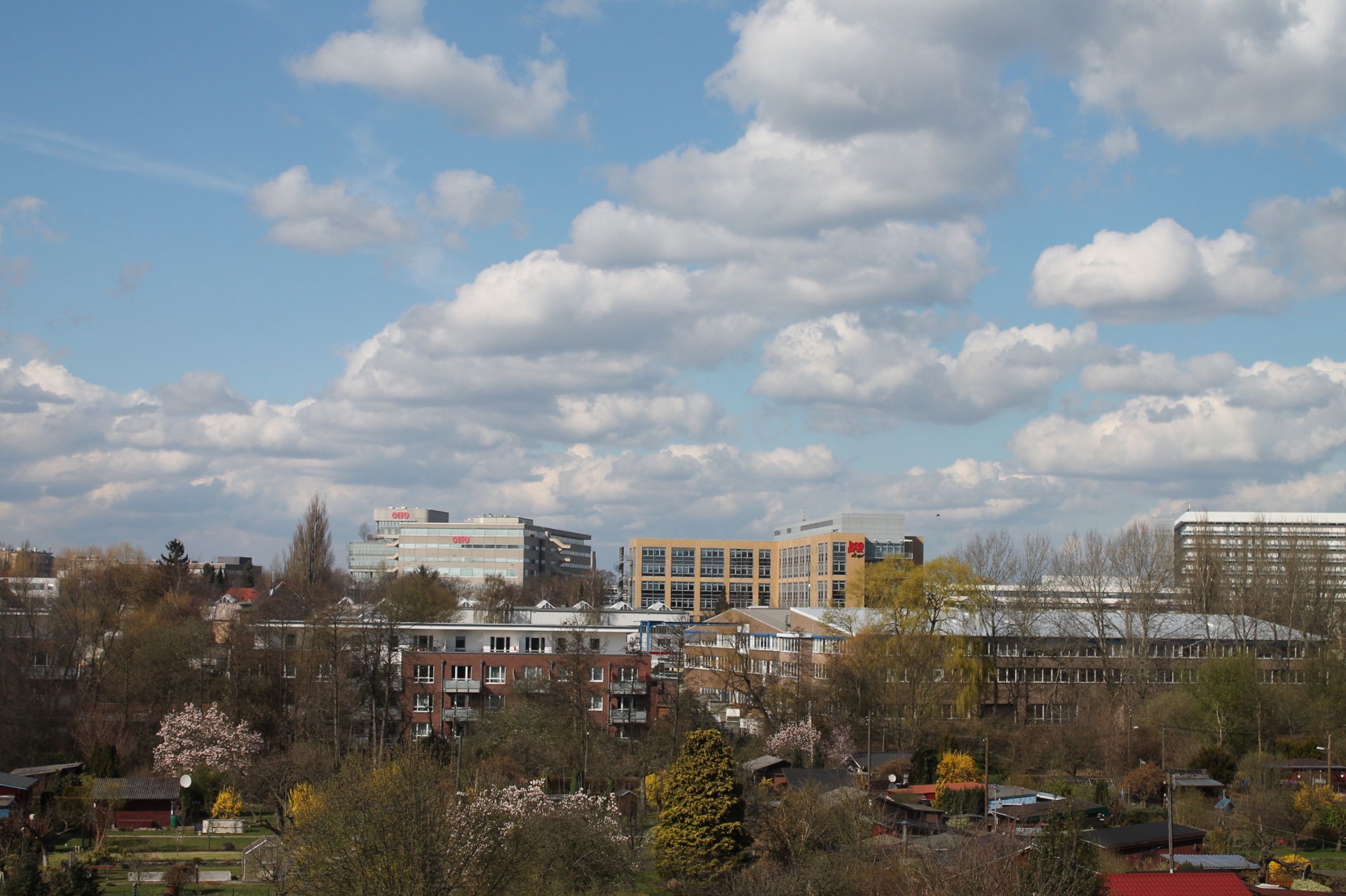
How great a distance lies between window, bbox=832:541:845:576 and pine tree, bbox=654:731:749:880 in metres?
111

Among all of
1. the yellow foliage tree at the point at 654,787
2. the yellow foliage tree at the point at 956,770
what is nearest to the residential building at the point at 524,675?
the yellow foliage tree at the point at 654,787

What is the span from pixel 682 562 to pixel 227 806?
385 feet

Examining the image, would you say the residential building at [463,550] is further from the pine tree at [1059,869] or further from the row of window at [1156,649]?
the pine tree at [1059,869]

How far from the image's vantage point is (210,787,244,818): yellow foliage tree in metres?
48.2

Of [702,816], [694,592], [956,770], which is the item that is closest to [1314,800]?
[956,770]

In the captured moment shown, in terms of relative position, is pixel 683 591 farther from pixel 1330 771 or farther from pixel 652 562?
pixel 1330 771

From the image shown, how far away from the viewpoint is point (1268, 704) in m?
60.5

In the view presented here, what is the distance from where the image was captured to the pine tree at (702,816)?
35.1 meters

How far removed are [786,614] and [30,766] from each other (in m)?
55.4

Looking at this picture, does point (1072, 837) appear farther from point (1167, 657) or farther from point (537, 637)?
point (1167, 657)

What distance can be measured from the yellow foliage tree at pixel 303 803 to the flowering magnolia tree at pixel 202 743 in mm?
9641

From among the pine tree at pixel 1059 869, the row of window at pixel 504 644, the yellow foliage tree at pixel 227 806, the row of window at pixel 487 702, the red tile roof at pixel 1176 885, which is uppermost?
the row of window at pixel 504 644

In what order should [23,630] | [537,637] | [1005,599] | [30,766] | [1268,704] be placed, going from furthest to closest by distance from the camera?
[1005,599], [537,637], [23,630], [1268,704], [30,766]

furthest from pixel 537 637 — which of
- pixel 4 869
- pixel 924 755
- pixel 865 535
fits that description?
pixel 865 535
